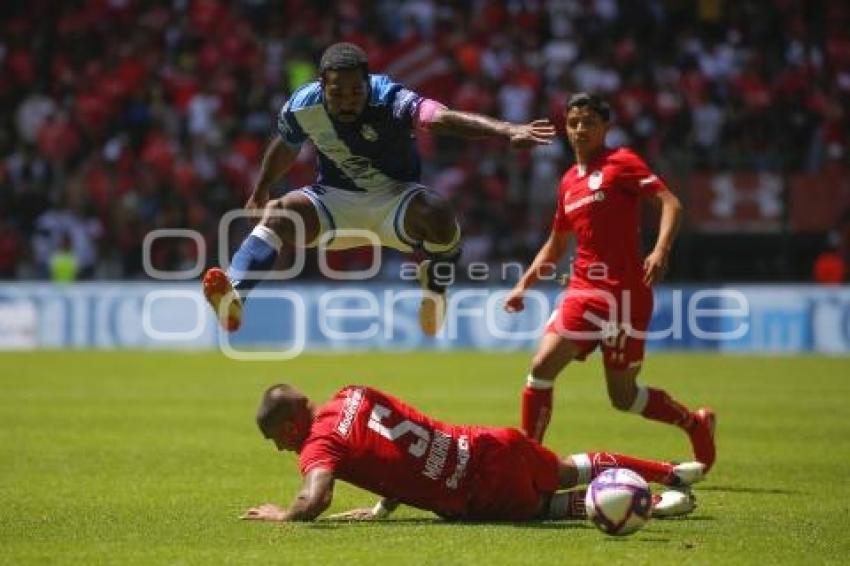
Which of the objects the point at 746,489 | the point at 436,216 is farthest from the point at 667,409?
the point at 436,216

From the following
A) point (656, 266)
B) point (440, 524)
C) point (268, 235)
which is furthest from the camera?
point (268, 235)

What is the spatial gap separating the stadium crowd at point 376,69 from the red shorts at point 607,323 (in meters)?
13.8

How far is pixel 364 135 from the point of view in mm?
10445

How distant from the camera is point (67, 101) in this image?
2839 centimetres

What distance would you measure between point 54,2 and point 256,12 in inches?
150

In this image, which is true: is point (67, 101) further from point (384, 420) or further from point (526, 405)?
point (384, 420)

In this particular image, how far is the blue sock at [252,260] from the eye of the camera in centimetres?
1008

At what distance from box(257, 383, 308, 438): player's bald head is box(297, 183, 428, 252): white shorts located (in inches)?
96.5

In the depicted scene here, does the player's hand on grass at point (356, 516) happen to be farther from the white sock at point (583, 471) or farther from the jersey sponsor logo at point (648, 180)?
the jersey sponsor logo at point (648, 180)

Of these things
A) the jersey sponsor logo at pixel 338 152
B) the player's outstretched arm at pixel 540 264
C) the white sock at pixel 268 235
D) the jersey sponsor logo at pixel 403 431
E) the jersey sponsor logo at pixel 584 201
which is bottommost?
the jersey sponsor logo at pixel 403 431

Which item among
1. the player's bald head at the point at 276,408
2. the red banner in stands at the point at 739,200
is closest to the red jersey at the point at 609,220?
the player's bald head at the point at 276,408

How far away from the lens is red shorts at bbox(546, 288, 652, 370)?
35.3 feet

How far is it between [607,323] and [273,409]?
296cm

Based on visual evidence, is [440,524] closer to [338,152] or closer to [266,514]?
[266,514]
